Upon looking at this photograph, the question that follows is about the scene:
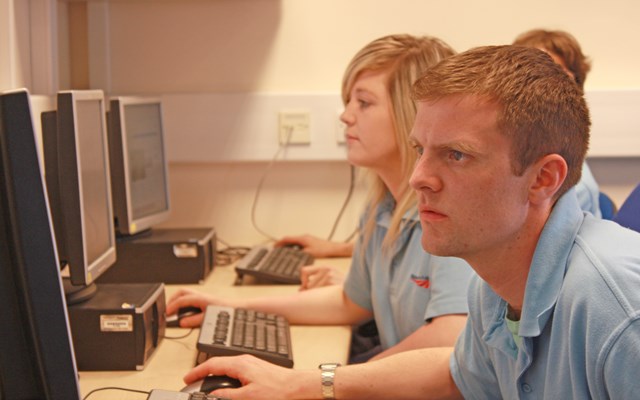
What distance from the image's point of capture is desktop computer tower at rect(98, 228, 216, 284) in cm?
228

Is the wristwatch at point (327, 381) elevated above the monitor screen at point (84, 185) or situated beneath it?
situated beneath

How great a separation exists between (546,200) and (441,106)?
20 centimetres

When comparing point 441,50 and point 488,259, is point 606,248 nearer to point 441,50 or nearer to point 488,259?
point 488,259

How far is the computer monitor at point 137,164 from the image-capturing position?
2240 mm

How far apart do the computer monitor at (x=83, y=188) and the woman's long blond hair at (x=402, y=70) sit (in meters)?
0.62

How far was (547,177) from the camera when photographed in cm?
116

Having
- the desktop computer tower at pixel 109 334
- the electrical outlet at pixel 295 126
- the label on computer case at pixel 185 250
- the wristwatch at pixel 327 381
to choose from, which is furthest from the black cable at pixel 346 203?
the wristwatch at pixel 327 381

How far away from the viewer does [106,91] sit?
2.94 metres

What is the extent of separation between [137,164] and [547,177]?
149 centimetres

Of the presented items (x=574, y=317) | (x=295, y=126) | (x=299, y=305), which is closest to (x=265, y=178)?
(x=295, y=126)

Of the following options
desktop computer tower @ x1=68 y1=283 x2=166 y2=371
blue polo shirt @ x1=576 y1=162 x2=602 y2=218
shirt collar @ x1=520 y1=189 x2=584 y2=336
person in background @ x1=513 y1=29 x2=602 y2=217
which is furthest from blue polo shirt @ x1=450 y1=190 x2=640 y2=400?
person in background @ x1=513 y1=29 x2=602 y2=217

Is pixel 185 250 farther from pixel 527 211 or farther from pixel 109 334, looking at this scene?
pixel 527 211

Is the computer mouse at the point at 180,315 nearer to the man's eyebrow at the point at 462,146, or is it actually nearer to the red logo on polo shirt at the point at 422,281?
the red logo on polo shirt at the point at 422,281

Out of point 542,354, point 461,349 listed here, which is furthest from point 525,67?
point 461,349
